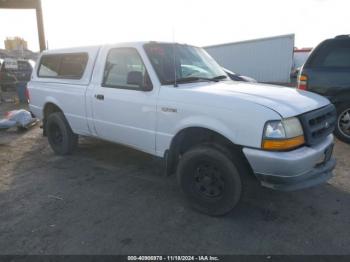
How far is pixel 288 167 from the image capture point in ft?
9.14

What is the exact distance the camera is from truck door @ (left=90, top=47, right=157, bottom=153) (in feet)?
12.3

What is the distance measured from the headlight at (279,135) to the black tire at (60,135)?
3.68m

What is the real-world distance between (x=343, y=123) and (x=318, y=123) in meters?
3.06

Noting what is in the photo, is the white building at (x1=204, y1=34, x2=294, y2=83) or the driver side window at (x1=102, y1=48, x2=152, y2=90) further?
the white building at (x1=204, y1=34, x2=294, y2=83)

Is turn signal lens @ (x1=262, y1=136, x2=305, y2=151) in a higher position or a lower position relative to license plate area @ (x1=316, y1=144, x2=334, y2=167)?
higher

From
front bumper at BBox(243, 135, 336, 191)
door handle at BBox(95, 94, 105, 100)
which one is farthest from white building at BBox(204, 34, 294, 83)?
front bumper at BBox(243, 135, 336, 191)

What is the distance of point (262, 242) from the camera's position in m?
2.90

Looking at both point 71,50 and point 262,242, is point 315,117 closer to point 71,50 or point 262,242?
point 262,242

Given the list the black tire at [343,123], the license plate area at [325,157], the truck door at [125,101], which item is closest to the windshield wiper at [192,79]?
the truck door at [125,101]

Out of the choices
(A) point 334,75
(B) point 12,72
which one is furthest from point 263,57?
(A) point 334,75

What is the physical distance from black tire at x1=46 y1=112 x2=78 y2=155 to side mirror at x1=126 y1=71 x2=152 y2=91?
2141 mm

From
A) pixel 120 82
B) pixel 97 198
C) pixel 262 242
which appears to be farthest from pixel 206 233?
pixel 120 82

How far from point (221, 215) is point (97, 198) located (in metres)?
1.58

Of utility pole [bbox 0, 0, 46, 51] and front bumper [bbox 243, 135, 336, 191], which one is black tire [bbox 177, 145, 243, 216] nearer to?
front bumper [bbox 243, 135, 336, 191]
